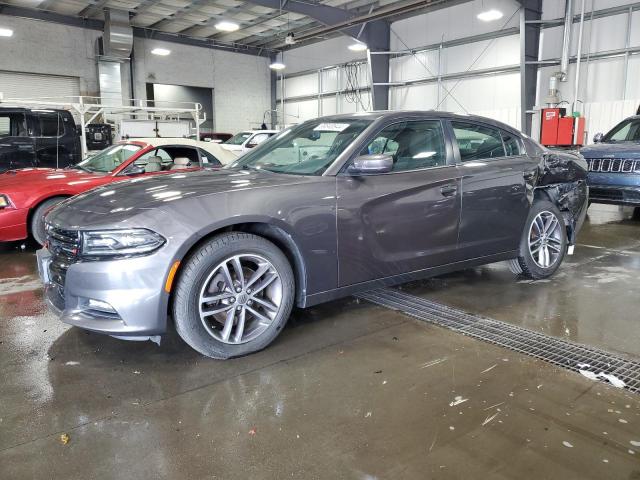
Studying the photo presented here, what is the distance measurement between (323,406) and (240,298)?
31.5 inches

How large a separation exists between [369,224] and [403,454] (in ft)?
5.04

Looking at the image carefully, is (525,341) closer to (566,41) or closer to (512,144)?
(512,144)

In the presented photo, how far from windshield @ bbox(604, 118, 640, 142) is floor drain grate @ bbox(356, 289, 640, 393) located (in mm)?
6106

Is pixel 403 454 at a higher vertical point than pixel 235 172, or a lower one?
lower

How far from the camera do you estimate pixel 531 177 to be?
4176 mm

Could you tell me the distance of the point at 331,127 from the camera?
366 cm

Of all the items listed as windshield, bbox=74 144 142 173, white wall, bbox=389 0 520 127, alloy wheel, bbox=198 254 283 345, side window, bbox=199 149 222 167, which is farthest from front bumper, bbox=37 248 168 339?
white wall, bbox=389 0 520 127

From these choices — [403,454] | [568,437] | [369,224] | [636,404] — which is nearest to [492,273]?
[369,224]

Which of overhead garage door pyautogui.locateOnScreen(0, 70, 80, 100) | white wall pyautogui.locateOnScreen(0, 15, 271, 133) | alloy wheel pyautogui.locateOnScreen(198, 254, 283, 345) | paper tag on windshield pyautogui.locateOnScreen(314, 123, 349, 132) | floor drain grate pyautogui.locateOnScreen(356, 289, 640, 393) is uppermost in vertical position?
white wall pyautogui.locateOnScreen(0, 15, 271, 133)

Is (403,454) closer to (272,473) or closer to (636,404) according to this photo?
(272,473)

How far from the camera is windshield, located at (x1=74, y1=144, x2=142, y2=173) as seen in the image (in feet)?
21.2

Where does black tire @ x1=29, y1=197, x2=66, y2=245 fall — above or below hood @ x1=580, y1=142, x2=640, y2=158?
below

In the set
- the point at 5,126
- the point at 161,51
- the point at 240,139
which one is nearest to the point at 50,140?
the point at 5,126

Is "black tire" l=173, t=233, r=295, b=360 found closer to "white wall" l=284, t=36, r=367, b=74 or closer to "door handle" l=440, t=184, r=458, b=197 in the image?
"door handle" l=440, t=184, r=458, b=197
